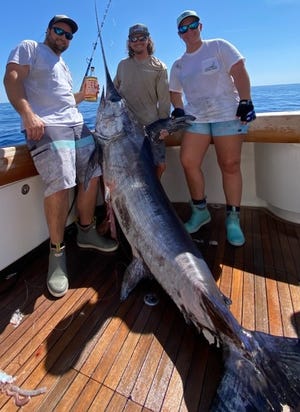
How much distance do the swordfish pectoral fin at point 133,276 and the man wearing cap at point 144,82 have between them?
1103 millimetres

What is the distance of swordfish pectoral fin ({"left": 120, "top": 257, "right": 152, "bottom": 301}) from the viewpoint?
2137 millimetres

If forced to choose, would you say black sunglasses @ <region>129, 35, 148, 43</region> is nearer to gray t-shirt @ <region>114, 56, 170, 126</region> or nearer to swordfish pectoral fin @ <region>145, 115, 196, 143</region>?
gray t-shirt @ <region>114, 56, 170, 126</region>

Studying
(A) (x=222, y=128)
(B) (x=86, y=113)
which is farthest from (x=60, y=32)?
(B) (x=86, y=113)

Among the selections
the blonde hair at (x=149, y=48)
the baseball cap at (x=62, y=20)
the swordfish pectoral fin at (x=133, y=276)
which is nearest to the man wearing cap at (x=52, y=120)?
the baseball cap at (x=62, y=20)

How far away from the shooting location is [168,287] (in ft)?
6.14

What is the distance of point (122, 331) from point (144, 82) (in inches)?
83.4

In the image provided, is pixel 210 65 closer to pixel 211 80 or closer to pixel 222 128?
pixel 211 80

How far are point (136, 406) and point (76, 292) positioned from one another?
1017mm

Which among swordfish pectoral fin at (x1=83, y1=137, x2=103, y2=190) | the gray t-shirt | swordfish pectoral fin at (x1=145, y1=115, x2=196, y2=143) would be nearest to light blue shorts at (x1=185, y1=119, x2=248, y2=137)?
swordfish pectoral fin at (x1=145, y1=115, x2=196, y2=143)

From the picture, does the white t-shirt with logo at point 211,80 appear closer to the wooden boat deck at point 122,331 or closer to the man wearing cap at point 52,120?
the man wearing cap at point 52,120

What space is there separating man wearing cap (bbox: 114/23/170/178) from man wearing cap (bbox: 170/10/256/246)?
13 cm

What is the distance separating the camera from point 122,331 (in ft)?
6.32

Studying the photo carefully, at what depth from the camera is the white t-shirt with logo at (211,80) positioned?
8.72ft

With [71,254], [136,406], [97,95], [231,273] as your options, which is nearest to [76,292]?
[71,254]
